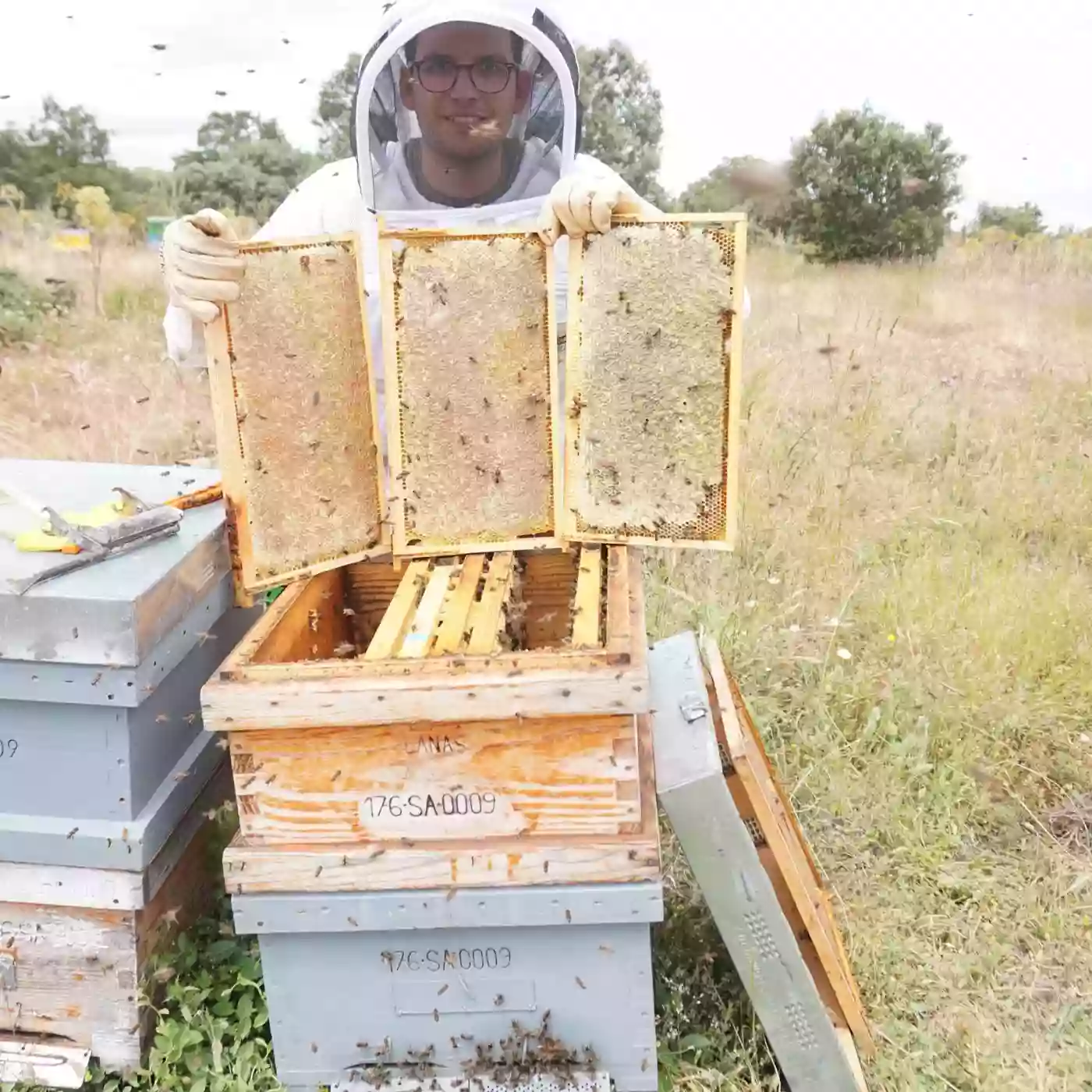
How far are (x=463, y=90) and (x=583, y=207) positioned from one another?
698 mm

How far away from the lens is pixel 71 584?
181 cm

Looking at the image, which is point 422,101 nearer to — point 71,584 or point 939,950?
point 71,584

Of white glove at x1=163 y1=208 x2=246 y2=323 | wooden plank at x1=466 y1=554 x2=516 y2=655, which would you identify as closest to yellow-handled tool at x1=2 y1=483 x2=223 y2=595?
white glove at x1=163 y1=208 x2=246 y2=323

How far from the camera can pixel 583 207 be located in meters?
2.01

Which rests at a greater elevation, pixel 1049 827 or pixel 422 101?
pixel 422 101

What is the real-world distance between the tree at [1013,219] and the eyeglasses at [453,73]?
10.7 metres

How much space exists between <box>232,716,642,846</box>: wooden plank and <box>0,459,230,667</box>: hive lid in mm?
291

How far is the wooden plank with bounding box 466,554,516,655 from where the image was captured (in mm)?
1909

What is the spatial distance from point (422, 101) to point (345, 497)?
3.42 feet

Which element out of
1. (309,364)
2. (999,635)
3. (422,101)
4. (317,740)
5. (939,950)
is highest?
(422,101)

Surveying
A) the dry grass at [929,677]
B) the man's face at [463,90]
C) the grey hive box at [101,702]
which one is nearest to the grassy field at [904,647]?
the dry grass at [929,677]

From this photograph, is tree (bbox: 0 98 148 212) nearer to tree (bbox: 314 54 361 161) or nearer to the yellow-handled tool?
tree (bbox: 314 54 361 161)

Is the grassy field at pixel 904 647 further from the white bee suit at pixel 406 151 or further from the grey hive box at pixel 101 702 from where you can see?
the white bee suit at pixel 406 151

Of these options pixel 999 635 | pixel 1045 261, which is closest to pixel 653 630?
pixel 999 635
